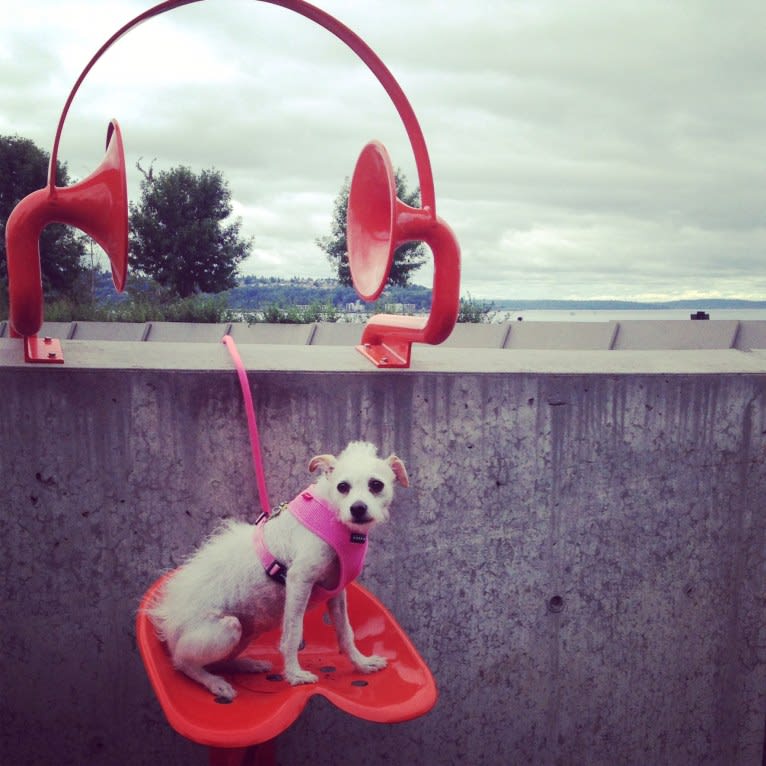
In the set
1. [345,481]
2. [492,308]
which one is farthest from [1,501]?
[492,308]

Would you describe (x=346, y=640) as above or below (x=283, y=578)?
below

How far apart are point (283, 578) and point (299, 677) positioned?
257 millimetres

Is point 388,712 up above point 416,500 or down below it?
below

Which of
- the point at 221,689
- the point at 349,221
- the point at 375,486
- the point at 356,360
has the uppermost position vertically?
the point at 349,221

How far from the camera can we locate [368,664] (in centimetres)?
225

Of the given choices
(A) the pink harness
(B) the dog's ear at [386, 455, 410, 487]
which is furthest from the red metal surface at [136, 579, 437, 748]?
(B) the dog's ear at [386, 455, 410, 487]

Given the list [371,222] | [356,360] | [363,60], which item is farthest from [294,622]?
[363,60]

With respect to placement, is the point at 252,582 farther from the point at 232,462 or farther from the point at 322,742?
the point at 322,742

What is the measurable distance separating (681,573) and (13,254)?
2804mm

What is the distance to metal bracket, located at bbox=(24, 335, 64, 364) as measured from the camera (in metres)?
2.83

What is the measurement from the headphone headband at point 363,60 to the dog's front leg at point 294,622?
1.29 metres

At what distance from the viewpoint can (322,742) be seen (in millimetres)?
3168

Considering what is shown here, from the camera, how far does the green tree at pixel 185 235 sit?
4256cm

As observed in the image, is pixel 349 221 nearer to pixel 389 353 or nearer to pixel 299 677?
pixel 389 353
